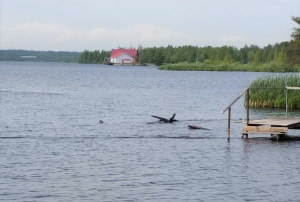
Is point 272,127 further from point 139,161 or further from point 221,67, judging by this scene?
point 221,67

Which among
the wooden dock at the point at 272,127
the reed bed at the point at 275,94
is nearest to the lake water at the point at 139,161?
the wooden dock at the point at 272,127

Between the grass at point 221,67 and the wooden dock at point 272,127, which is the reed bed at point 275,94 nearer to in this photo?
the wooden dock at point 272,127

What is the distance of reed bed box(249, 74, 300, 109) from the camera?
48875 mm

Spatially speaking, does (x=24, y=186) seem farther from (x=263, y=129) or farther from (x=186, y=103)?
(x=186, y=103)

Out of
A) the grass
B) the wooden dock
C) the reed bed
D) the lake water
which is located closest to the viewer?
the lake water

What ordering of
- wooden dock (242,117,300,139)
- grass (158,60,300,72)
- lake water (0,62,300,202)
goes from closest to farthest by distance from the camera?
lake water (0,62,300,202) → wooden dock (242,117,300,139) → grass (158,60,300,72)

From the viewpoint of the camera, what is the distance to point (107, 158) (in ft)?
91.5

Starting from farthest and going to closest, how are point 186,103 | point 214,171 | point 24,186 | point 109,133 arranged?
1. point 186,103
2. point 109,133
3. point 214,171
4. point 24,186

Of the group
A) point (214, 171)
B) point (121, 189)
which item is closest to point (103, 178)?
point (121, 189)

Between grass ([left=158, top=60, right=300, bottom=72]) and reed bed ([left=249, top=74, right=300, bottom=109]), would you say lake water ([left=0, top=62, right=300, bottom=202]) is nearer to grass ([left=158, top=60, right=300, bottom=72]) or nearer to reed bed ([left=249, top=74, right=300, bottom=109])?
reed bed ([left=249, top=74, right=300, bottom=109])

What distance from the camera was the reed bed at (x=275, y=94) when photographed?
160ft

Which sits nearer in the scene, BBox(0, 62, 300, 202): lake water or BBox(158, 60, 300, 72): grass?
BBox(0, 62, 300, 202): lake water

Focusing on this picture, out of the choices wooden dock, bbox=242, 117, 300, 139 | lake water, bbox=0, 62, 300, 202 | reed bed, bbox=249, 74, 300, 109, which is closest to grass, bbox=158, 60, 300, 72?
reed bed, bbox=249, 74, 300, 109

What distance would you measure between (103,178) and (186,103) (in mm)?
40014
